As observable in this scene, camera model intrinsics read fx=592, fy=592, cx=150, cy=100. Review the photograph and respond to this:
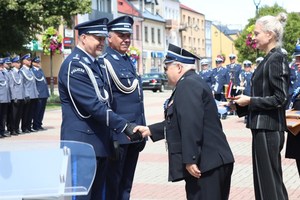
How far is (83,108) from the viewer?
A: 15.8 ft

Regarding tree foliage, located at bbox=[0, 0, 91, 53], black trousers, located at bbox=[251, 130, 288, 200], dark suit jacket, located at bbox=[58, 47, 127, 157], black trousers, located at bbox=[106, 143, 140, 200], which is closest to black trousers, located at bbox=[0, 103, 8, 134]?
black trousers, located at bbox=[106, 143, 140, 200]

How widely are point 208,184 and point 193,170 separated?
0.18m

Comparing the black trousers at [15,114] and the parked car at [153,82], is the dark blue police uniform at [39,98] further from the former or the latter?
the parked car at [153,82]

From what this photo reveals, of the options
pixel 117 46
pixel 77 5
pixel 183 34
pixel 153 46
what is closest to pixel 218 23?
pixel 183 34

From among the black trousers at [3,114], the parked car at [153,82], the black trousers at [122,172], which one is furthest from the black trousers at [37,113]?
the parked car at [153,82]

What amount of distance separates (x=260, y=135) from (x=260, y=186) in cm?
48

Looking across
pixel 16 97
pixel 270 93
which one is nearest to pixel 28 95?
pixel 16 97

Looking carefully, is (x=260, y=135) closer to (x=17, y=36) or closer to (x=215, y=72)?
(x=215, y=72)

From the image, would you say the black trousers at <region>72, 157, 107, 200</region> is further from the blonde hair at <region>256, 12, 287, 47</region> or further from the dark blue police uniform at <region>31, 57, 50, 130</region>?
the dark blue police uniform at <region>31, 57, 50, 130</region>

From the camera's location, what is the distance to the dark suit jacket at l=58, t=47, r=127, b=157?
4773 millimetres

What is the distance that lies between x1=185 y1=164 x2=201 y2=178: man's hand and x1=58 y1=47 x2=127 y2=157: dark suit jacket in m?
0.94

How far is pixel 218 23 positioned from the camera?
108m

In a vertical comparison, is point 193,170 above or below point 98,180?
above

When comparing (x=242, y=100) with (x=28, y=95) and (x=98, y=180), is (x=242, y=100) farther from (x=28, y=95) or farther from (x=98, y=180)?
(x=28, y=95)
